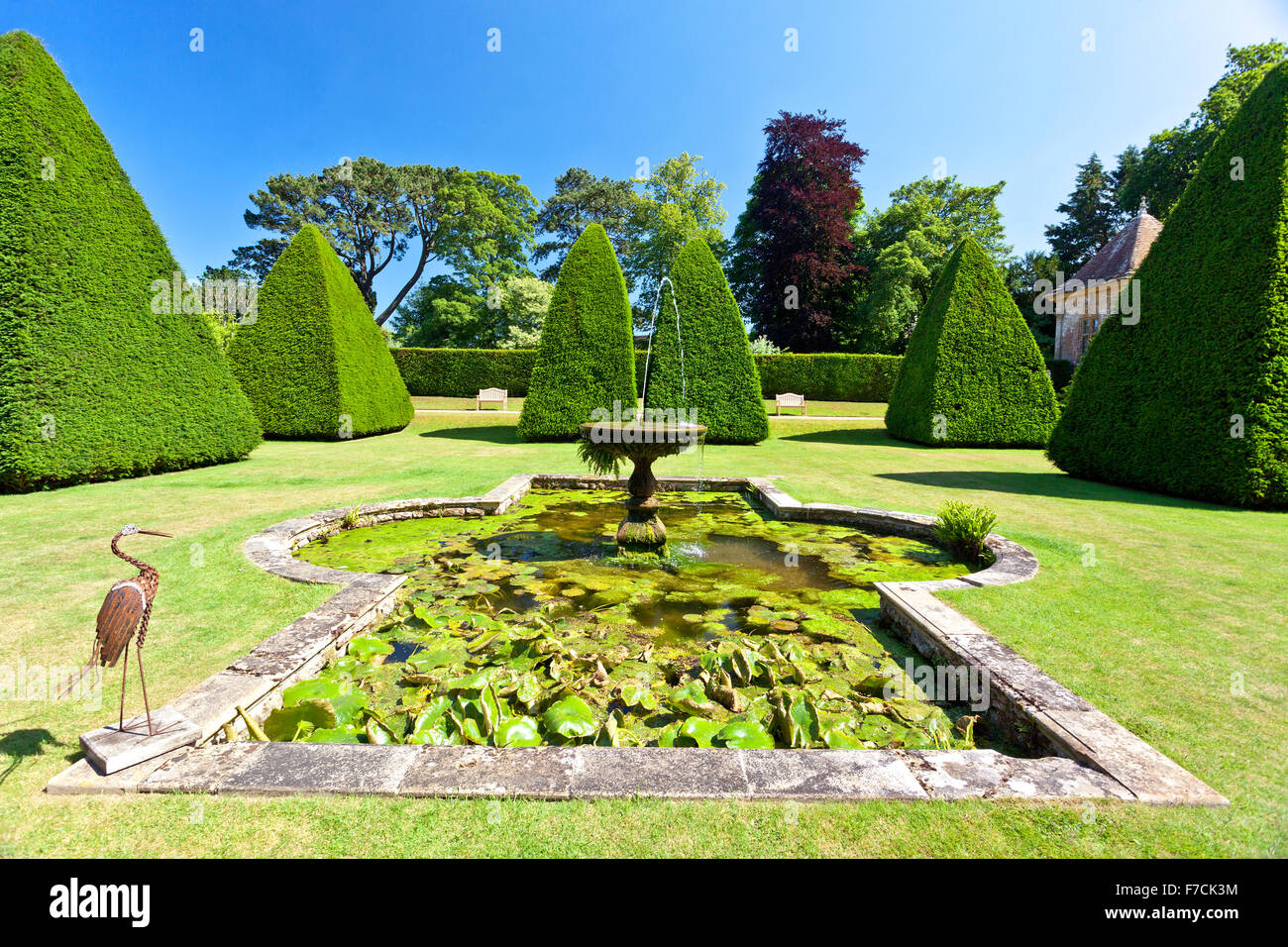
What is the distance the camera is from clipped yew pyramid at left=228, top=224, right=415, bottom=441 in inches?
567

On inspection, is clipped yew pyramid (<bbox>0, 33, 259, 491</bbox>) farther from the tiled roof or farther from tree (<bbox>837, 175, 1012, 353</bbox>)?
the tiled roof

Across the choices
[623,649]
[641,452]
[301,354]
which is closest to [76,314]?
[301,354]

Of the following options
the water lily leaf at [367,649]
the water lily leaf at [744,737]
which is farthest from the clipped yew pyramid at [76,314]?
the water lily leaf at [744,737]

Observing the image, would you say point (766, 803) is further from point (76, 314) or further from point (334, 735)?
point (76, 314)

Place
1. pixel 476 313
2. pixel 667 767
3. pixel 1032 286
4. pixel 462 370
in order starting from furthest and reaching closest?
1. pixel 1032 286
2. pixel 476 313
3. pixel 462 370
4. pixel 667 767

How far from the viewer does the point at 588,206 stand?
131ft

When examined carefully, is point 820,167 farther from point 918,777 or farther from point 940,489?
point 918,777

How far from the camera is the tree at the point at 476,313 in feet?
95.8

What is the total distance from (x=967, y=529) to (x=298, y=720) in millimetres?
5891

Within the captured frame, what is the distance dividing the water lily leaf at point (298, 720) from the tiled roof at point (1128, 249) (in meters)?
37.9

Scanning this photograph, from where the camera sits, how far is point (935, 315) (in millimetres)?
15820

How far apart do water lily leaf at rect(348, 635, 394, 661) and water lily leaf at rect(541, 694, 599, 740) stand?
135 centimetres

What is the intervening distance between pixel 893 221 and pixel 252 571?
35267 millimetres

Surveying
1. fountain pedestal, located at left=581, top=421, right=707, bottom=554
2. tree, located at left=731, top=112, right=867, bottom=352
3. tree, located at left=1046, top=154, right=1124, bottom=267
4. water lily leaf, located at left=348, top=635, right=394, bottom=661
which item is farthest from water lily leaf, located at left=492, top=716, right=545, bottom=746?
tree, located at left=1046, top=154, right=1124, bottom=267
